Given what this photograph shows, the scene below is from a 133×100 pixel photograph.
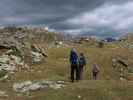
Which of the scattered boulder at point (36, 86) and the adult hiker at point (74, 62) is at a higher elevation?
the adult hiker at point (74, 62)

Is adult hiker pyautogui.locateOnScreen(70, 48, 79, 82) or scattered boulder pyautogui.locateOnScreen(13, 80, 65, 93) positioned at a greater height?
adult hiker pyautogui.locateOnScreen(70, 48, 79, 82)

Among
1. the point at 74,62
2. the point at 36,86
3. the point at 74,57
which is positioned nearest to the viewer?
the point at 36,86

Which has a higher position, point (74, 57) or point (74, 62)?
point (74, 57)

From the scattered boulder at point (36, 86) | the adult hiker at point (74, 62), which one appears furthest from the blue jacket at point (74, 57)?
the scattered boulder at point (36, 86)

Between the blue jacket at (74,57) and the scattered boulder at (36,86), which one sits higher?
the blue jacket at (74,57)

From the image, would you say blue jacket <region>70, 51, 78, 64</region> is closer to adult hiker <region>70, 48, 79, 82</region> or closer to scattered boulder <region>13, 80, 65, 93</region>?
adult hiker <region>70, 48, 79, 82</region>

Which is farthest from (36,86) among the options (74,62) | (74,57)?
(74,57)

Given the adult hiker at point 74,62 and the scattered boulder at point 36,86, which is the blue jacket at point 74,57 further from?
the scattered boulder at point 36,86

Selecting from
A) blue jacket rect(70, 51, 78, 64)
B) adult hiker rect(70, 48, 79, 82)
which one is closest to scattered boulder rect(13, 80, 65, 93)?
adult hiker rect(70, 48, 79, 82)

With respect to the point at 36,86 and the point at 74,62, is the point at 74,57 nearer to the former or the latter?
the point at 74,62

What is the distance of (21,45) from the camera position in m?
56.1

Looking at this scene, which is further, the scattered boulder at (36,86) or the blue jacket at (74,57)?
the blue jacket at (74,57)

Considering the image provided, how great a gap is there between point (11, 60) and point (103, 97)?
91.0ft

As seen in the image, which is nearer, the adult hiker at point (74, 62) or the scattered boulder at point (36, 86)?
the scattered boulder at point (36, 86)
